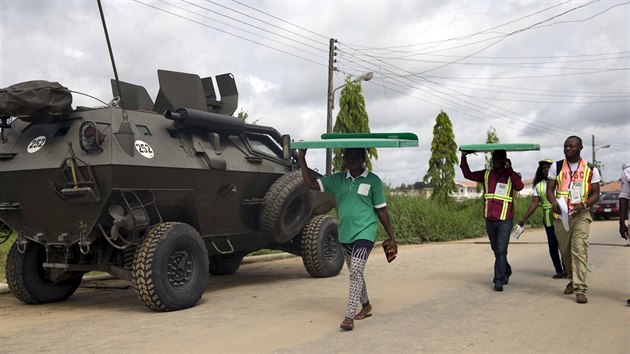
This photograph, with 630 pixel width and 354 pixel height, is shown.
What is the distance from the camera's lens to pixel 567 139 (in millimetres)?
7309

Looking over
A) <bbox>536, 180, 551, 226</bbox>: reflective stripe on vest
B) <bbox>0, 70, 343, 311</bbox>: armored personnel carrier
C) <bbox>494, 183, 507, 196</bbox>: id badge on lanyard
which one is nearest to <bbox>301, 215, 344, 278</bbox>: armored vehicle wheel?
<bbox>0, 70, 343, 311</bbox>: armored personnel carrier

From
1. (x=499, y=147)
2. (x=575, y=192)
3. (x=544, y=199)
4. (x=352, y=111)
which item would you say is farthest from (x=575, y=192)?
(x=352, y=111)

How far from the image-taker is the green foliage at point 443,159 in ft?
83.7

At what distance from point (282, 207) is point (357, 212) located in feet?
8.90

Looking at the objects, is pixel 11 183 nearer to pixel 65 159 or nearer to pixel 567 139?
pixel 65 159

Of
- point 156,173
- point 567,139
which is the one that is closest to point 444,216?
point 567,139

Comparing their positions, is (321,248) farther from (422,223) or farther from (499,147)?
A: (422,223)

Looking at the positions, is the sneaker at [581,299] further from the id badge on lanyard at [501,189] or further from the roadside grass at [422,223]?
the roadside grass at [422,223]

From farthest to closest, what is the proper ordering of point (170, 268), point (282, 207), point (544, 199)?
point (544, 199) → point (282, 207) → point (170, 268)

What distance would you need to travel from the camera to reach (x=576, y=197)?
23.6 ft

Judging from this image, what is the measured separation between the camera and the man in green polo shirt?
5.97 m

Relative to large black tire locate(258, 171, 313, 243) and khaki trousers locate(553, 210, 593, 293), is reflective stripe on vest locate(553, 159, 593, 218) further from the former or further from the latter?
large black tire locate(258, 171, 313, 243)

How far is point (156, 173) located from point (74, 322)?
1.75 meters

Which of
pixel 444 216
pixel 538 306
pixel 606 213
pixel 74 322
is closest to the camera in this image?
pixel 74 322
